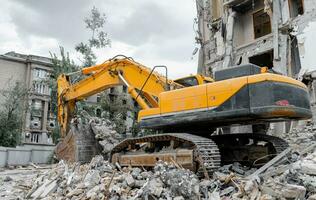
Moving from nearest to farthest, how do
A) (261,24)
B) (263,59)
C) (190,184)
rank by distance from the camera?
(190,184) → (263,59) → (261,24)

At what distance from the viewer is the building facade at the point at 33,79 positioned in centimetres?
3894

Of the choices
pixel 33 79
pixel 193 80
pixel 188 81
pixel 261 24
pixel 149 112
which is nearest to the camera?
pixel 149 112

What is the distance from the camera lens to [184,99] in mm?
6375

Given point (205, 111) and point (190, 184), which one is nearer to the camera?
point (190, 184)

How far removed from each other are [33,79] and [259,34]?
97.0 feet

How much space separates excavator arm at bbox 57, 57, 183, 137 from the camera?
7.70m

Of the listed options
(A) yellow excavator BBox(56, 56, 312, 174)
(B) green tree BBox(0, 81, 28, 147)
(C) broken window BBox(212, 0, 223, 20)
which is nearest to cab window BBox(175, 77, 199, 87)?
(A) yellow excavator BBox(56, 56, 312, 174)

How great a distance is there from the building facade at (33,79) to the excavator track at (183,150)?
3318cm

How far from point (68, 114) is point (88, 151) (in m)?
1.22

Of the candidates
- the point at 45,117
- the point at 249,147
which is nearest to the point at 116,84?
the point at 249,147

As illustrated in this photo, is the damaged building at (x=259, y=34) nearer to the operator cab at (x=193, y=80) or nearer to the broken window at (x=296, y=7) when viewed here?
the broken window at (x=296, y=7)

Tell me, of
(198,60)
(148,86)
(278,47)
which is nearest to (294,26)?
(278,47)

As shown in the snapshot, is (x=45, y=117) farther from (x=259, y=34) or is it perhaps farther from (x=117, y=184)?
(x=117, y=184)

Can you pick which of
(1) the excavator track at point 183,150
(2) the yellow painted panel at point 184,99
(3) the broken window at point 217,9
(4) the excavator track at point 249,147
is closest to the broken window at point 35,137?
(3) the broken window at point 217,9
